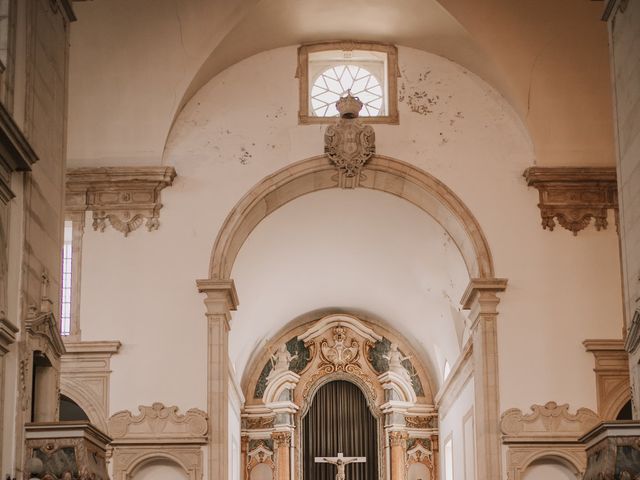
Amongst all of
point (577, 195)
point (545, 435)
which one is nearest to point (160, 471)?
point (545, 435)

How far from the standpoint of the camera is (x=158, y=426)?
20.7 meters

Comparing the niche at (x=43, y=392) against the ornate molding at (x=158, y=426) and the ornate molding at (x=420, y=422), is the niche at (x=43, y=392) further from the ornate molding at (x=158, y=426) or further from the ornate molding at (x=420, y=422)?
the ornate molding at (x=420, y=422)

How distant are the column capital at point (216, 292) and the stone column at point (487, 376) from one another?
397cm

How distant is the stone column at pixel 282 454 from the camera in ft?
102

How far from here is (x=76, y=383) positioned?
2086 cm

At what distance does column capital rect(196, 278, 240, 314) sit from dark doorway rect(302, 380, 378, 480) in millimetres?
11462

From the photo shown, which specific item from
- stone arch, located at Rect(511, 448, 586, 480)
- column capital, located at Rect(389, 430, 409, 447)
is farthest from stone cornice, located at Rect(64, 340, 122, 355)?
column capital, located at Rect(389, 430, 409, 447)

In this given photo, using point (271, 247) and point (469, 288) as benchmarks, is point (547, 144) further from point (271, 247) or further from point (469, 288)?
point (271, 247)

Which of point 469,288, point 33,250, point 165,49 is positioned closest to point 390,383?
point 469,288

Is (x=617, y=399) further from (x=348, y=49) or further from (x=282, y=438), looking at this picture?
(x=282, y=438)

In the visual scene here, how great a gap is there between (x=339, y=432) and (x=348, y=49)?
12.2 meters

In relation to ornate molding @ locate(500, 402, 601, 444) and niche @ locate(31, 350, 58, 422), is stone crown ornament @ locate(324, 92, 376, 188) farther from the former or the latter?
niche @ locate(31, 350, 58, 422)

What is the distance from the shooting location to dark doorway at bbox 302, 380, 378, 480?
105ft

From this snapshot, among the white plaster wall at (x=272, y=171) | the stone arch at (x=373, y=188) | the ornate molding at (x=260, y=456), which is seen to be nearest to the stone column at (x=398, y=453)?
the ornate molding at (x=260, y=456)
